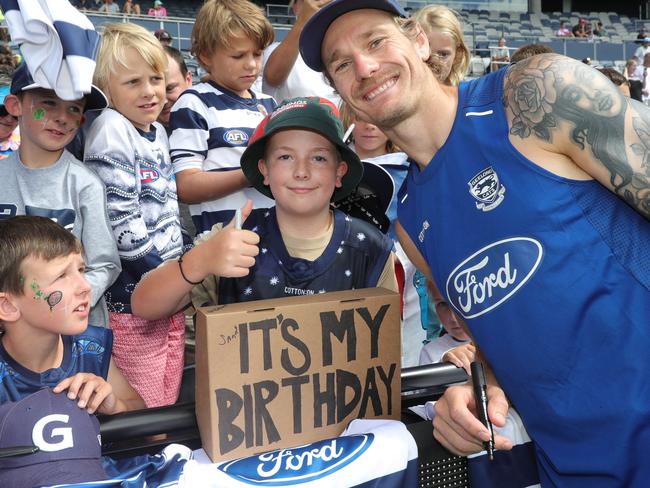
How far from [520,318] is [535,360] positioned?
0.09 m

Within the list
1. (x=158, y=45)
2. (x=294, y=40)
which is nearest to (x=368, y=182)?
(x=294, y=40)

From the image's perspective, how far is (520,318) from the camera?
1.25m

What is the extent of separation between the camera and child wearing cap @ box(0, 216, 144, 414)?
1405 mm

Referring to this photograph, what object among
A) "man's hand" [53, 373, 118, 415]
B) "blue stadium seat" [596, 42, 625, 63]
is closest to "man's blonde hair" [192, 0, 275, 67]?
"man's hand" [53, 373, 118, 415]

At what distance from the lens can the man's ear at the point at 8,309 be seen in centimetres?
143

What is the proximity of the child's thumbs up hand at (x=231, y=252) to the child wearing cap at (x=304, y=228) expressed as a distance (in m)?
0.19

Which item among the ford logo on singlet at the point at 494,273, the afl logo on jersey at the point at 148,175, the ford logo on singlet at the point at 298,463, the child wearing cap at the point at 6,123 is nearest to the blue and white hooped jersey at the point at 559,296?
the ford logo on singlet at the point at 494,273

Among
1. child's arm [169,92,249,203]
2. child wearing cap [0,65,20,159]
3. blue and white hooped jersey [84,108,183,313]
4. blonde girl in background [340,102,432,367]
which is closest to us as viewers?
blue and white hooped jersey [84,108,183,313]

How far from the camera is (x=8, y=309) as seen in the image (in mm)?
1435

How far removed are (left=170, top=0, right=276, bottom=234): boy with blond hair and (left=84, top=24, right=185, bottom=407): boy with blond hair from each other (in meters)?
0.10

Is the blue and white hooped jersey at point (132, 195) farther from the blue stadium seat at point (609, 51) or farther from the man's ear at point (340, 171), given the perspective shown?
the blue stadium seat at point (609, 51)

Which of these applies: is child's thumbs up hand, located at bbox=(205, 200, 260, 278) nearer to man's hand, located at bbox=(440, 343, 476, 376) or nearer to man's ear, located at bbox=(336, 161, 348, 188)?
man's ear, located at bbox=(336, 161, 348, 188)

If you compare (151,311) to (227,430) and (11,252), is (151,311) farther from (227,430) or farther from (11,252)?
(227,430)

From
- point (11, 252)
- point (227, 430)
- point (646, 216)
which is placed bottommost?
point (227, 430)
